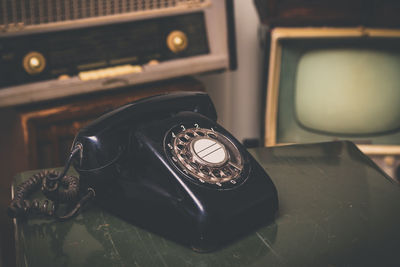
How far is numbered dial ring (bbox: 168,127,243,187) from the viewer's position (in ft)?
1.99

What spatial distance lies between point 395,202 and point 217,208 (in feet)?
0.99

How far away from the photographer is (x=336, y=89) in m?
1.32

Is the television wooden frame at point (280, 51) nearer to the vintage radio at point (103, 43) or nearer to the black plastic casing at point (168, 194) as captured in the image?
the vintage radio at point (103, 43)

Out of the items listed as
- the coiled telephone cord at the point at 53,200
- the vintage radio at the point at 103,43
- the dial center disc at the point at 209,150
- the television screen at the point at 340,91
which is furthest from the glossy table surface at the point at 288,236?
the television screen at the point at 340,91

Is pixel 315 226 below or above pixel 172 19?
below

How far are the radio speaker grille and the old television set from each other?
33cm

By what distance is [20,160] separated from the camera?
1164 mm

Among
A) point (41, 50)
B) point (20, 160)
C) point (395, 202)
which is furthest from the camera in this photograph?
point (20, 160)

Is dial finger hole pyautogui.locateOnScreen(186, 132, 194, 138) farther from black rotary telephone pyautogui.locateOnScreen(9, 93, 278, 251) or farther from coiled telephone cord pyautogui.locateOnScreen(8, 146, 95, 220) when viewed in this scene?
coiled telephone cord pyautogui.locateOnScreen(8, 146, 95, 220)

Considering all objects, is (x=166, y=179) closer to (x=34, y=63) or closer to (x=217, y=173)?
(x=217, y=173)

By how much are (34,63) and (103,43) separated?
181 millimetres

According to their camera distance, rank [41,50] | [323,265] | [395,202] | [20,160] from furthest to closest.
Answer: [20,160] → [41,50] → [395,202] → [323,265]

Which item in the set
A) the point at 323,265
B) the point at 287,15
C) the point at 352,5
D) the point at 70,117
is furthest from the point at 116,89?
the point at 323,265

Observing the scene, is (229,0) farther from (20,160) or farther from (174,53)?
(20,160)
